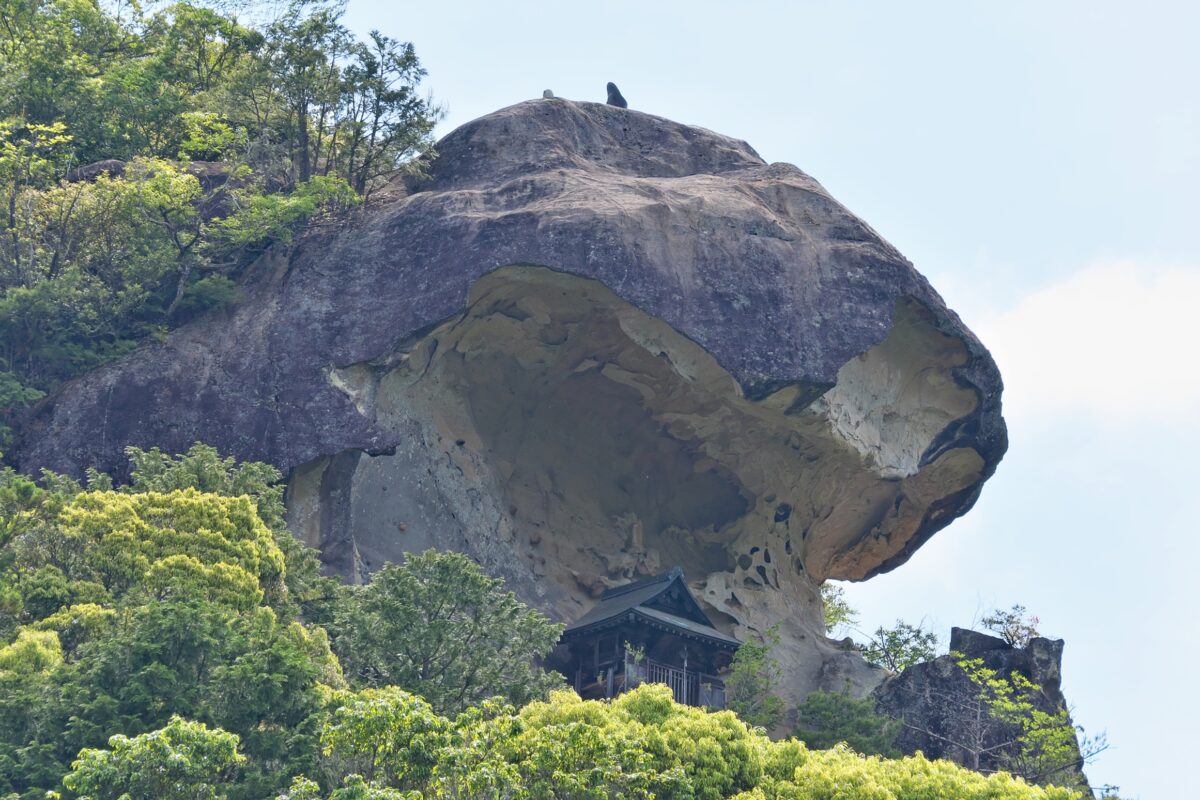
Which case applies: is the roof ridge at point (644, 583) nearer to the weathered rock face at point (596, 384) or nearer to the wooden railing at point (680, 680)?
the weathered rock face at point (596, 384)

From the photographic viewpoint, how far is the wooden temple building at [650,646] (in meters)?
29.5

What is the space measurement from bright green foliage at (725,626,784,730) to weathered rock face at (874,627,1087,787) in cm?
232

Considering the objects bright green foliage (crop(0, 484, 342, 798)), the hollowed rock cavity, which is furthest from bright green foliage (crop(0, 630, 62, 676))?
the hollowed rock cavity

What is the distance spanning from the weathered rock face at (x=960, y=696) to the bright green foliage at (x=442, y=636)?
30.2 feet

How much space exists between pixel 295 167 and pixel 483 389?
6.29 metres

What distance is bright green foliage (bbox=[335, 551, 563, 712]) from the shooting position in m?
22.8

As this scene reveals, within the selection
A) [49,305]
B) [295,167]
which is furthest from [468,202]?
[49,305]

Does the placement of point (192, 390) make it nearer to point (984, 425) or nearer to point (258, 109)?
point (258, 109)

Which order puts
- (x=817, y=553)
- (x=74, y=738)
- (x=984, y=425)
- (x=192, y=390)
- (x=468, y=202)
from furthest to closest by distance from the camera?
1. (x=817, y=553)
2. (x=984, y=425)
3. (x=468, y=202)
4. (x=192, y=390)
5. (x=74, y=738)

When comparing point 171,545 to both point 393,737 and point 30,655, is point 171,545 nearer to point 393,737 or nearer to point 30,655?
point 30,655

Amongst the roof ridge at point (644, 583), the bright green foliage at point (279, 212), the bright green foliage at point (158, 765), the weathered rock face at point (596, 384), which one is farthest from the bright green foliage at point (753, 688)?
the bright green foliage at point (158, 765)

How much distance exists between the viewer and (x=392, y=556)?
2928cm

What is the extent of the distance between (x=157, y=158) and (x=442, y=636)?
48.3ft

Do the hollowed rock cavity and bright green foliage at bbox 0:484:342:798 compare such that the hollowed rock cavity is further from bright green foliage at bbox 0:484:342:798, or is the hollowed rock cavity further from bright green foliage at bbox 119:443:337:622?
bright green foliage at bbox 0:484:342:798
